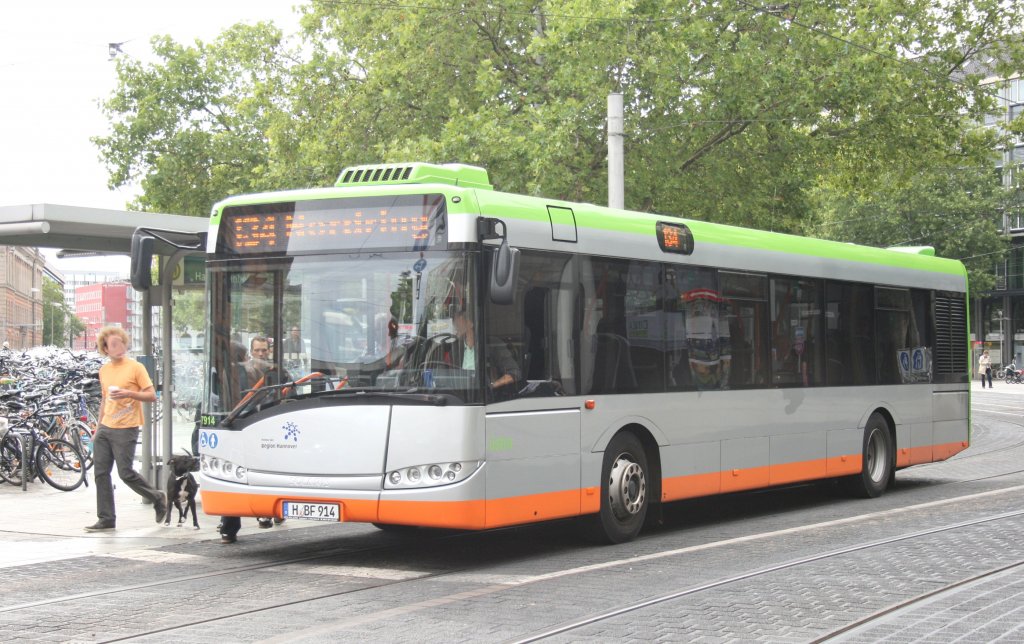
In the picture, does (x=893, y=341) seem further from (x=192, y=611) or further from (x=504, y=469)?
(x=192, y=611)

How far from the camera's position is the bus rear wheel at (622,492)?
10.8m

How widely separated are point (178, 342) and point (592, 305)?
18.1ft

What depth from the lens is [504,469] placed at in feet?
31.7

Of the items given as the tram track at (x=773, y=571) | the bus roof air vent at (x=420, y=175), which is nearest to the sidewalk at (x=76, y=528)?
the bus roof air vent at (x=420, y=175)

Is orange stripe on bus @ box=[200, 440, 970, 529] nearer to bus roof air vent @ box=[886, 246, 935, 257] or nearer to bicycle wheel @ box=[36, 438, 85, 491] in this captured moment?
bus roof air vent @ box=[886, 246, 935, 257]

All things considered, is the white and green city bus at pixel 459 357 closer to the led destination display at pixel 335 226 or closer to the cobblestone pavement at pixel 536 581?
the led destination display at pixel 335 226

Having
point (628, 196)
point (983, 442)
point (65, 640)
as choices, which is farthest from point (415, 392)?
point (983, 442)

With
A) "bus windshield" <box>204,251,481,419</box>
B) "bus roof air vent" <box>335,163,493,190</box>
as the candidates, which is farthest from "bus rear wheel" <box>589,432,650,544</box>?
"bus roof air vent" <box>335,163,493,190</box>

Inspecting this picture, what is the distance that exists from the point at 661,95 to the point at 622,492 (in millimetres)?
12058

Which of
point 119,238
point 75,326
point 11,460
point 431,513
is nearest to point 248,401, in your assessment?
point 431,513

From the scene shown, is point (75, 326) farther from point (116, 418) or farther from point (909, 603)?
point (909, 603)

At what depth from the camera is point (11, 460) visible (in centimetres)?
1585

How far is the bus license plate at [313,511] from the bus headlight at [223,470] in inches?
18.8

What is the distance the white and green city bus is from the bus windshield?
0.01m
